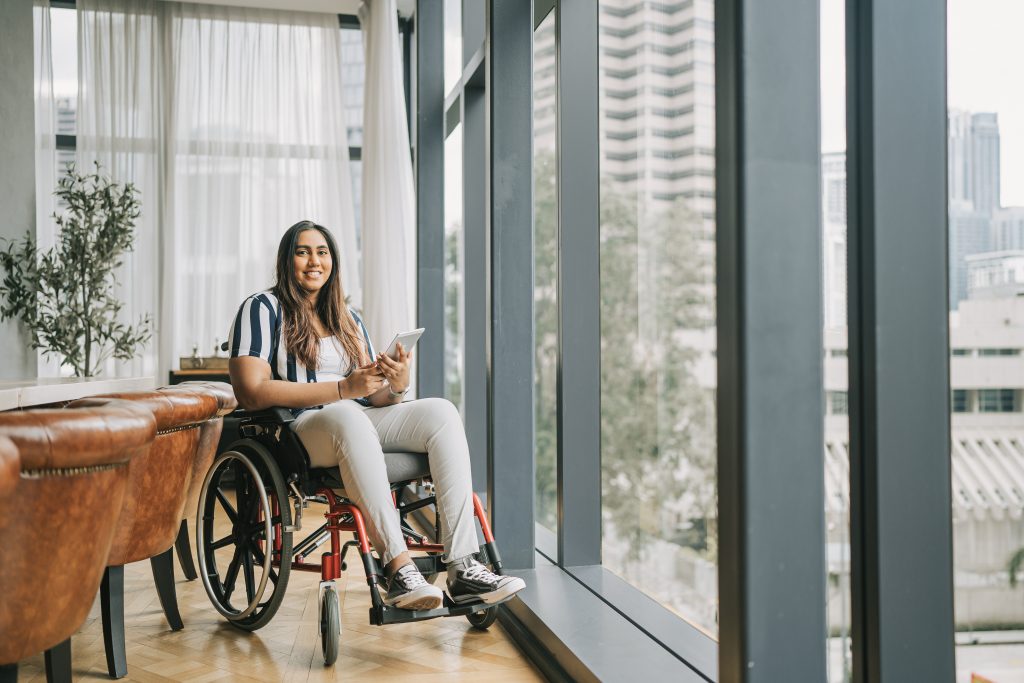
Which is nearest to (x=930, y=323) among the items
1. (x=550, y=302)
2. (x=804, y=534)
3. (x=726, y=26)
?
(x=804, y=534)

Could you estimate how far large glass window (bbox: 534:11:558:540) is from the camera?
360cm

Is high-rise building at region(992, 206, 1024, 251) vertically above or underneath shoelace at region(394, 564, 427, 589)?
above

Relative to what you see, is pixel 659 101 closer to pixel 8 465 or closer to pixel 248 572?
pixel 248 572

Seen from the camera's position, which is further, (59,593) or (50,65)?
(50,65)

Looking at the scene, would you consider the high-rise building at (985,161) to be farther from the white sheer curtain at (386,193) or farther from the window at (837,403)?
the white sheer curtain at (386,193)

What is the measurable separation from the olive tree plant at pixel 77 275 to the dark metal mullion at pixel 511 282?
11.4 ft

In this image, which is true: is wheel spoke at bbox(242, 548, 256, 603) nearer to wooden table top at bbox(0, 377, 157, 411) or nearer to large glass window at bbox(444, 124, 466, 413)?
wooden table top at bbox(0, 377, 157, 411)

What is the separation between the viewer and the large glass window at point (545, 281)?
142 inches

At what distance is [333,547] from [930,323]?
5.17 feet

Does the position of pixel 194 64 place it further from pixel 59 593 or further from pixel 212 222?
pixel 59 593

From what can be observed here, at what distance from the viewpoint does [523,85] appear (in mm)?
2891

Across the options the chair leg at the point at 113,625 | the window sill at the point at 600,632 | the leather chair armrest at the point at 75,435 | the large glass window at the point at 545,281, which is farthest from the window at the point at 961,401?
the large glass window at the point at 545,281

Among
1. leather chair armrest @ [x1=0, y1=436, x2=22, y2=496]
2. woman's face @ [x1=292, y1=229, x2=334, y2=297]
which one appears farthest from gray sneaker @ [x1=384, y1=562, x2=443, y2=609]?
leather chair armrest @ [x1=0, y1=436, x2=22, y2=496]

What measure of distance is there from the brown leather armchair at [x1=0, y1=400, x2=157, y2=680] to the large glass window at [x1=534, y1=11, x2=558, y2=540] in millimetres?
2272
